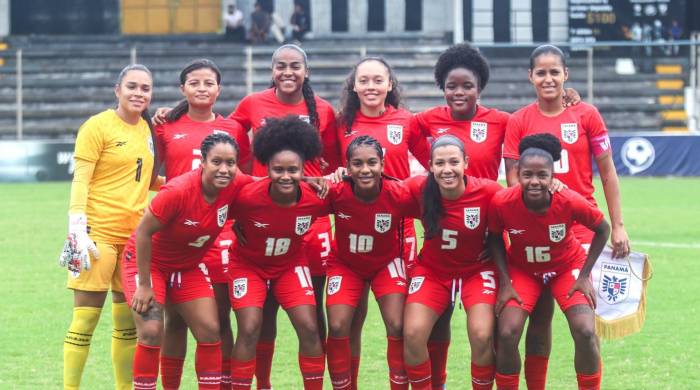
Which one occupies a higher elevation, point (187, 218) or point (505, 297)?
point (187, 218)

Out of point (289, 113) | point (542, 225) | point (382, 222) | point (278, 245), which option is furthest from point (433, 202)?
point (289, 113)

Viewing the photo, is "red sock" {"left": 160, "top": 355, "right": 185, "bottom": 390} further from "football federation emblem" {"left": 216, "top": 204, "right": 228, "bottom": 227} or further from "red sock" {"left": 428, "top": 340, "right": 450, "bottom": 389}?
"red sock" {"left": 428, "top": 340, "right": 450, "bottom": 389}

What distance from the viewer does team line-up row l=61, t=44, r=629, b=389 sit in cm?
694

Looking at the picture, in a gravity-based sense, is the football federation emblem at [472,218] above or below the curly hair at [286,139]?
below

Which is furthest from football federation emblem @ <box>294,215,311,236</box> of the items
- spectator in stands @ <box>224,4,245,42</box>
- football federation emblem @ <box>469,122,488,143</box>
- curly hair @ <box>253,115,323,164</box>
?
spectator in stands @ <box>224,4,245,42</box>

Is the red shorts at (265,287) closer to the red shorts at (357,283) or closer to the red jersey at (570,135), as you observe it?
the red shorts at (357,283)

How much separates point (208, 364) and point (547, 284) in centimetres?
211

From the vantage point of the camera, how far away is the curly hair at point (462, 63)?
25.1ft

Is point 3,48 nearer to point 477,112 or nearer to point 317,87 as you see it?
point 317,87

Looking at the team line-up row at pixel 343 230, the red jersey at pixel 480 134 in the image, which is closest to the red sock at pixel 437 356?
the team line-up row at pixel 343 230

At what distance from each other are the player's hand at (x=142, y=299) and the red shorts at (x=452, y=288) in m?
1.56

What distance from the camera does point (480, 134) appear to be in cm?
758

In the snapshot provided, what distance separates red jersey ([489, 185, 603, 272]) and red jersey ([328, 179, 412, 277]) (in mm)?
613

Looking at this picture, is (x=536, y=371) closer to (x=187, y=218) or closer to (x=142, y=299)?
(x=187, y=218)
